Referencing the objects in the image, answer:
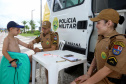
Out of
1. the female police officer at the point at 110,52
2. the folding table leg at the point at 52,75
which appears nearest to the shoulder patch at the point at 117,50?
the female police officer at the point at 110,52

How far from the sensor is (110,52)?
1007 mm

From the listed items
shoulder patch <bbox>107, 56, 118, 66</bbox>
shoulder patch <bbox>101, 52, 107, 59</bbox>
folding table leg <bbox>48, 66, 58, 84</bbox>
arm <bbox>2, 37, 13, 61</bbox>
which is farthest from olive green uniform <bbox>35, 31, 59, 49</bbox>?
shoulder patch <bbox>107, 56, 118, 66</bbox>

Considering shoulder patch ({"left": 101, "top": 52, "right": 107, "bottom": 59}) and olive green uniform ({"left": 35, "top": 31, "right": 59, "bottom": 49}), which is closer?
shoulder patch ({"left": 101, "top": 52, "right": 107, "bottom": 59})

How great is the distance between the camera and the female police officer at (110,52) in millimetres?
943

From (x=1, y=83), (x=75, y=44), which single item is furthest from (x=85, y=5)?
(x=1, y=83)

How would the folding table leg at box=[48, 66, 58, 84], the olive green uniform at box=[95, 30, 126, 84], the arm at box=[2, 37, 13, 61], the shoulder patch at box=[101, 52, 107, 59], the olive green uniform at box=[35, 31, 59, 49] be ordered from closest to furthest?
the olive green uniform at box=[95, 30, 126, 84] < the shoulder patch at box=[101, 52, 107, 59] < the folding table leg at box=[48, 66, 58, 84] < the arm at box=[2, 37, 13, 61] < the olive green uniform at box=[35, 31, 59, 49]

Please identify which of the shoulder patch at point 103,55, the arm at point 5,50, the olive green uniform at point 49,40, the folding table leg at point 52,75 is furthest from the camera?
the olive green uniform at point 49,40

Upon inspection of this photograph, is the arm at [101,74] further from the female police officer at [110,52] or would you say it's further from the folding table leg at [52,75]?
the folding table leg at [52,75]

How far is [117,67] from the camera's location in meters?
0.94

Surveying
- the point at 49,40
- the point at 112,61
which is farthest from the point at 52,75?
the point at 49,40

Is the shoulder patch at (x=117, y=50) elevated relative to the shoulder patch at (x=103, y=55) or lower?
elevated

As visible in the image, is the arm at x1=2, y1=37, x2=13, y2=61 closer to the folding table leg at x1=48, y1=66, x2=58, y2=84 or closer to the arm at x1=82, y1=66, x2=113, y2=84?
the folding table leg at x1=48, y1=66, x2=58, y2=84

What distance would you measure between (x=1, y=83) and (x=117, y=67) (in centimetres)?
179

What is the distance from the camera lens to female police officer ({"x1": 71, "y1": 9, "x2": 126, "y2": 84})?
3.10 feet
